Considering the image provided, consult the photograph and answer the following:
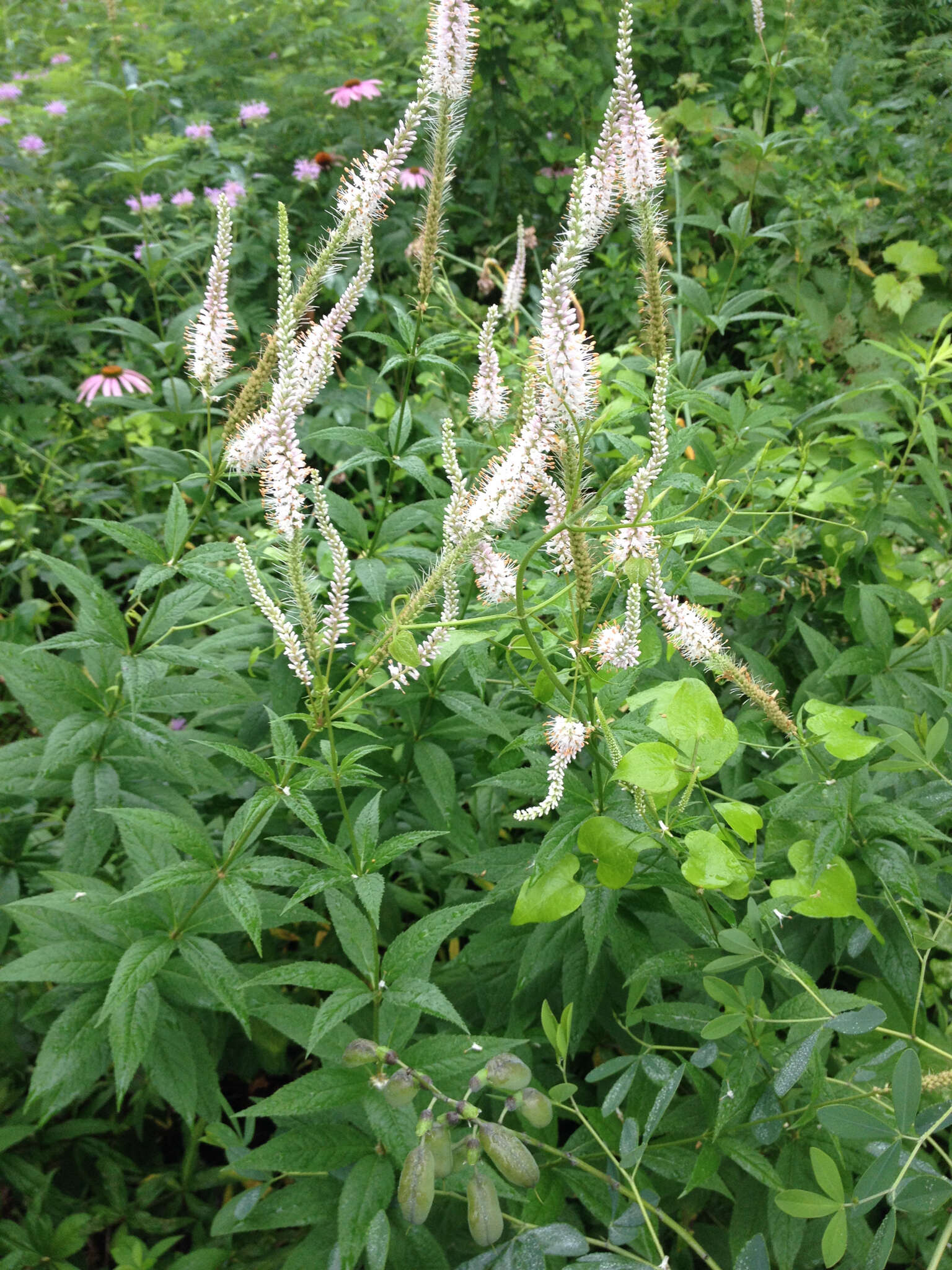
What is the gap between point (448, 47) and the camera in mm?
1647

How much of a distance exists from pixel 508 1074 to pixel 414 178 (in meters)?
4.11

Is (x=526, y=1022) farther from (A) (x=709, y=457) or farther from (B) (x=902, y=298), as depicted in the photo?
(B) (x=902, y=298)

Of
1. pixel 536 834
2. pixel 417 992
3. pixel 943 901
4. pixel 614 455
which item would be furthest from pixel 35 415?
pixel 943 901

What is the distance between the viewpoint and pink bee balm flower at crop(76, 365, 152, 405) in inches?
139

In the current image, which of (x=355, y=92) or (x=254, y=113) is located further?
(x=254, y=113)

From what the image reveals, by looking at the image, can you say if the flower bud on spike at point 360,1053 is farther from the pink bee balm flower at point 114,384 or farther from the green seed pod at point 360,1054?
the pink bee balm flower at point 114,384

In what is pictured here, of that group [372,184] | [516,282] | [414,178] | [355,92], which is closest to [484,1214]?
[372,184]

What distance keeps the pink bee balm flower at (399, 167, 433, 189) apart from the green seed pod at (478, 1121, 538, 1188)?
3.91m

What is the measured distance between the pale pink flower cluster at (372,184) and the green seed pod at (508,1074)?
3.91 feet

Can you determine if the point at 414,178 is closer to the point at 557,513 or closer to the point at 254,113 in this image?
the point at 254,113

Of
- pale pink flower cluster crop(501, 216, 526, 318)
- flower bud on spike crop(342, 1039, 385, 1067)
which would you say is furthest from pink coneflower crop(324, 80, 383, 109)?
flower bud on spike crop(342, 1039, 385, 1067)

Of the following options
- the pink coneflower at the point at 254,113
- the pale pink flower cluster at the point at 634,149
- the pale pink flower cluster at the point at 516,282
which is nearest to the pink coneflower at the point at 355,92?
the pink coneflower at the point at 254,113

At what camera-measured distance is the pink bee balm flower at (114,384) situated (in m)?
3.53

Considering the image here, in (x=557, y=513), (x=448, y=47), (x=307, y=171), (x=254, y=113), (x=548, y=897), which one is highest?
Answer: (x=448, y=47)
